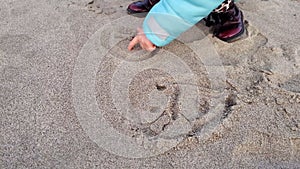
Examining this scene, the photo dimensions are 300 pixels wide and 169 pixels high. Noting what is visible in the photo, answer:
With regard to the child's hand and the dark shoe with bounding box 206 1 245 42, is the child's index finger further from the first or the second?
the dark shoe with bounding box 206 1 245 42

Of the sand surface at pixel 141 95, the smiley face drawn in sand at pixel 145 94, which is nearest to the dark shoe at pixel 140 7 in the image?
the sand surface at pixel 141 95

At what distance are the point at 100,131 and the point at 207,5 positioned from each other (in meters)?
0.53

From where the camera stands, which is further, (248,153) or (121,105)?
(121,105)

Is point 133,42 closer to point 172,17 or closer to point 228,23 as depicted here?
point 172,17

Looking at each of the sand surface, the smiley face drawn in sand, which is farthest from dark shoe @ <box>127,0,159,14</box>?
the smiley face drawn in sand

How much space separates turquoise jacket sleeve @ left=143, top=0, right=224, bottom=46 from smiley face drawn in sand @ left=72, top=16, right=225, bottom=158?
0.26 feet

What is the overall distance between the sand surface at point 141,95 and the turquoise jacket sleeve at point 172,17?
3.1 inches

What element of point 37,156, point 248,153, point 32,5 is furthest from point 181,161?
point 32,5

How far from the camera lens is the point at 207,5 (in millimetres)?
1083

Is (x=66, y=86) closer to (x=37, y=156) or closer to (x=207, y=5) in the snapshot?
(x=37, y=156)

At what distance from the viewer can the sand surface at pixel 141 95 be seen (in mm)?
870

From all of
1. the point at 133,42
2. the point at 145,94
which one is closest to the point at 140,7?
the point at 133,42

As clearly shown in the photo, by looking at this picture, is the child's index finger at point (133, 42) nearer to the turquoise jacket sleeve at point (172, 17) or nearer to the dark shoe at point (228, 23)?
the turquoise jacket sleeve at point (172, 17)

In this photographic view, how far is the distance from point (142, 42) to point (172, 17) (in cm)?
15
